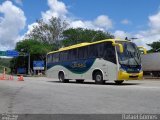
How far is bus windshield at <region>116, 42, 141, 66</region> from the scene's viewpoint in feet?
78.2

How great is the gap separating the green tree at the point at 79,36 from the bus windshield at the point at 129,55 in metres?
65.6

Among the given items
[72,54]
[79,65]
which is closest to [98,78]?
[79,65]

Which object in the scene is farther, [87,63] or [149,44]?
[149,44]

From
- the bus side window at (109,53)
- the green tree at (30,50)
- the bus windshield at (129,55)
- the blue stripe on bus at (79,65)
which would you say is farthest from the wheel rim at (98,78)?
the green tree at (30,50)

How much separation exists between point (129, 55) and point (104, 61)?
75.2 inches

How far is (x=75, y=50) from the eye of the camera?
29.4 metres

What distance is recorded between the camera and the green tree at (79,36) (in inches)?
3583

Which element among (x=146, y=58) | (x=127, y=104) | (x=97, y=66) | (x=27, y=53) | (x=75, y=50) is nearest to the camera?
(x=127, y=104)

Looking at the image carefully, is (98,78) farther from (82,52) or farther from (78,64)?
(78,64)

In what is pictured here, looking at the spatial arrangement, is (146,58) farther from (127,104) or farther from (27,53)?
(27,53)

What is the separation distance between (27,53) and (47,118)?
8960 cm

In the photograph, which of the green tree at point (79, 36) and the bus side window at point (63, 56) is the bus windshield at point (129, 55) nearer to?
the bus side window at point (63, 56)

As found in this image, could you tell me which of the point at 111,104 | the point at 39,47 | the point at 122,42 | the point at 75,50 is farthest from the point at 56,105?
the point at 39,47

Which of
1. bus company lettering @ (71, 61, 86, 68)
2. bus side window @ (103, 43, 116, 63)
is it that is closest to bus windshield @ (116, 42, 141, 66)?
bus side window @ (103, 43, 116, 63)
